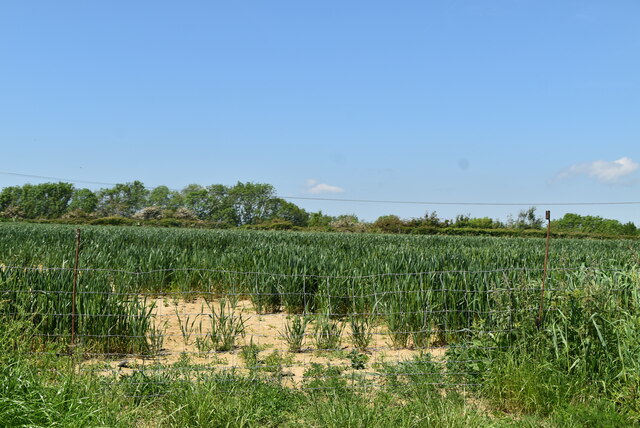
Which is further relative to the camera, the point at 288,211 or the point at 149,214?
the point at 288,211

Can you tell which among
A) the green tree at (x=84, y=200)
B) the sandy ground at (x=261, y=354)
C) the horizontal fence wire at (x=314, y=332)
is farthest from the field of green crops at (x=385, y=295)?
the green tree at (x=84, y=200)

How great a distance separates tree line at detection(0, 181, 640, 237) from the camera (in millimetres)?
61219

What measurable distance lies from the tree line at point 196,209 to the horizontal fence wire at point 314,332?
47.0m

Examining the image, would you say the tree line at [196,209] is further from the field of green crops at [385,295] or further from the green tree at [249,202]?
the field of green crops at [385,295]

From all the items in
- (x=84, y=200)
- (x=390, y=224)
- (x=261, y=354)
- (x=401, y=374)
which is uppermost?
(x=84, y=200)

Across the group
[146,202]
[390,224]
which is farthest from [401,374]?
[146,202]

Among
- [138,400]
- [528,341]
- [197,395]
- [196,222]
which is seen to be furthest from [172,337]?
[196,222]

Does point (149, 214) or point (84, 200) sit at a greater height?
point (84, 200)

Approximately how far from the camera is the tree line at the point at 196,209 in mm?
61219

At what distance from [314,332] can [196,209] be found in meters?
93.7

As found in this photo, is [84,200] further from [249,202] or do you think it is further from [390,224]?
[390,224]

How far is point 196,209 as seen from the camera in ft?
318

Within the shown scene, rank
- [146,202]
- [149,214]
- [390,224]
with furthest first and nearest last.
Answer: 1. [146,202]
2. [149,214]
3. [390,224]

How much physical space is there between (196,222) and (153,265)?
56240 mm
